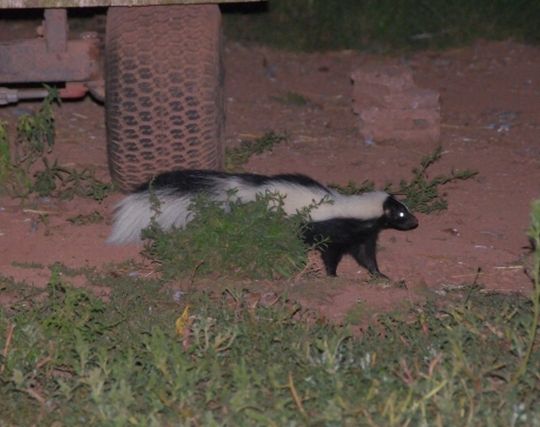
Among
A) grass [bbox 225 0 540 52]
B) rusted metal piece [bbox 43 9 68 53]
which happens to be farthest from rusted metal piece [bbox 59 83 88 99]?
grass [bbox 225 0 540 52]

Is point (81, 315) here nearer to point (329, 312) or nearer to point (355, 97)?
point (329, 312)

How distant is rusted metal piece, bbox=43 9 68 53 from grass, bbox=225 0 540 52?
3.84m

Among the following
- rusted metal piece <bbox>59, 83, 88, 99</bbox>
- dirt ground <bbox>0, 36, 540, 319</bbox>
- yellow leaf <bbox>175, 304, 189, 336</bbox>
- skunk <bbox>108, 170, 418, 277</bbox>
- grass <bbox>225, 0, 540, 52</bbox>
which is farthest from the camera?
grass <bbox>225, 0, 540, 52</bbox>

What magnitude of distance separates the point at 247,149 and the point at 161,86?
4.26 ft

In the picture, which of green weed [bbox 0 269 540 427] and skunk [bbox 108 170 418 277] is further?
skunk [bbox 108 170 418 277]

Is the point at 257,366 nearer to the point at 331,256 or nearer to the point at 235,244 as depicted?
the point at 235,244

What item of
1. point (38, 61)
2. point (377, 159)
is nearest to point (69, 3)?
point (38, 61)

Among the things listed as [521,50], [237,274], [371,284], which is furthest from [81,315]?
[521,50]

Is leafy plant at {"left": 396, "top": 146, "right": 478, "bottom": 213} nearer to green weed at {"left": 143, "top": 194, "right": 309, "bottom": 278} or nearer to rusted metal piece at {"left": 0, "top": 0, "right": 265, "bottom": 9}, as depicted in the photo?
green weed at {"left": 143, "top": 194, "right": 309, "bottom": 278}

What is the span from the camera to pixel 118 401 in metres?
3.98

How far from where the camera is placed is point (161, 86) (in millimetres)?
6195

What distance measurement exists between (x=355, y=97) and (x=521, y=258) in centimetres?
227

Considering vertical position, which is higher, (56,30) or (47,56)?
(56,30)

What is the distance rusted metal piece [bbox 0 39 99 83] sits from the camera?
639 cm
